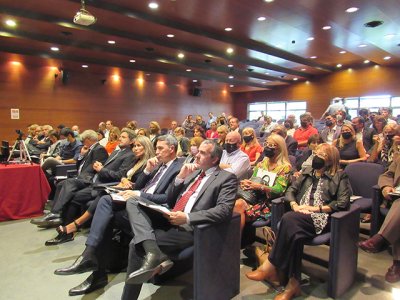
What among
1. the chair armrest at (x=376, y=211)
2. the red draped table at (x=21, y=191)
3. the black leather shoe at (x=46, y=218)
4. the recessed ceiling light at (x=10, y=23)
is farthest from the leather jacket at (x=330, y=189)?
the recessed ceiling light at (x=10, y=23)

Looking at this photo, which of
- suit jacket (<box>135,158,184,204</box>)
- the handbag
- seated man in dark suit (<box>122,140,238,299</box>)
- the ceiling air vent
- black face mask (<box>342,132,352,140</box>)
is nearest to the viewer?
seated man in dark suit (<box>122,140,238,299</box>)

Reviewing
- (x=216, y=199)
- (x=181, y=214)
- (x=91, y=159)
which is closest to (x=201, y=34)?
(x=91, y=159)

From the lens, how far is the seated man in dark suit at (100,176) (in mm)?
3349

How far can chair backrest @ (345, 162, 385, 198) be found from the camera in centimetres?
306

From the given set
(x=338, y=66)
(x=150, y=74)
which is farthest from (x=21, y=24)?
(x=338, y=66)

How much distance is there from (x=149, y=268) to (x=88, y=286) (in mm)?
782

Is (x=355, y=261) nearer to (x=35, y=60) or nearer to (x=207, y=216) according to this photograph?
(x=207, y=216)

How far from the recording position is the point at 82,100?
38.3 ft

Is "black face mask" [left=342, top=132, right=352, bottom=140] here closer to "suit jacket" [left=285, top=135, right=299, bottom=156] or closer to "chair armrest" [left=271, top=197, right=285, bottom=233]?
"suit jacket" [left=285, top=135, right=299, bottom=156]

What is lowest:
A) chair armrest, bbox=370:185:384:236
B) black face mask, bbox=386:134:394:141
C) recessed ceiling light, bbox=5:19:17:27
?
chair armrest, bbox=370:185:384:236

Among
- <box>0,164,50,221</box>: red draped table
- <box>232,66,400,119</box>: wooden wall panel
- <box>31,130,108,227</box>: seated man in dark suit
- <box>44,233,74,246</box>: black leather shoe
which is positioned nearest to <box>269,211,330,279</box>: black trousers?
<box>44,233,74,246</box>: black leather shoe

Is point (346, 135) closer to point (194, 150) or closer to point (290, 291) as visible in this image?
point (194, 150)

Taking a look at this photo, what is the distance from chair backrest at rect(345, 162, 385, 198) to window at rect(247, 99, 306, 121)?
12.3 m

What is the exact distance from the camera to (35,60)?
9383 millimetres
